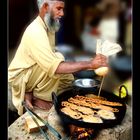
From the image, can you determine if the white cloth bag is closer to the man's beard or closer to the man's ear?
the man's beard

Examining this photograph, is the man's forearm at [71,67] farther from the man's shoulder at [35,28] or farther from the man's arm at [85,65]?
the man's shoulder at [35,28]

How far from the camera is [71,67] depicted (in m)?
3.12

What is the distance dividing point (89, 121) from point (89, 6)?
0.77 metres

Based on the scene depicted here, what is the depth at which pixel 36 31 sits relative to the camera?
3.10 meters

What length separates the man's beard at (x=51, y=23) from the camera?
10.2 ft

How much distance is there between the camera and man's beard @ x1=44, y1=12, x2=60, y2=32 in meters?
3.11

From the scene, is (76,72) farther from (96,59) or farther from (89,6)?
(89,6)

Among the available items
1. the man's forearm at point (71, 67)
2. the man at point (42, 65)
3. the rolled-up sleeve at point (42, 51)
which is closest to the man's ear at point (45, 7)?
the man at point (42, 65)

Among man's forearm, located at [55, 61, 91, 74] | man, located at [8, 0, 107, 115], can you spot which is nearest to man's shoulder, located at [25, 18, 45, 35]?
man, located at [8, 0, 107, 115]

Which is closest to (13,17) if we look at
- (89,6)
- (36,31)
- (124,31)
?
(36,31)

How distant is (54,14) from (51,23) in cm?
6

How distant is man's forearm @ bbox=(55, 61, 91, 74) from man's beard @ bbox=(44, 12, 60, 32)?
0.81 feet

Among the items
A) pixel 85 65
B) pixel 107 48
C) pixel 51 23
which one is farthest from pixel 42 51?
pixel 107 48

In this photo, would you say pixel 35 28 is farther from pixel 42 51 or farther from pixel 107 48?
pixel 107 48
